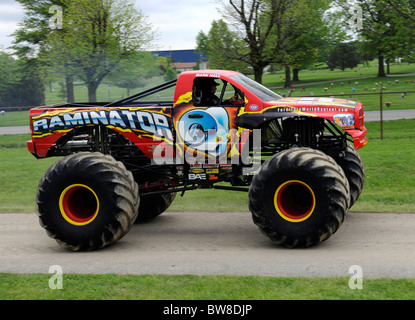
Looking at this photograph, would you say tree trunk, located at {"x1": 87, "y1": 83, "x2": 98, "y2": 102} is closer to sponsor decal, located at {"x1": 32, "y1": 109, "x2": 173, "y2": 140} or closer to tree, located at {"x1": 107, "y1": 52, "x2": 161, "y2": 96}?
tree, located at {"x1": 107, "y1": 52, "x2": 161, "y2": 96}

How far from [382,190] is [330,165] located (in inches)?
192

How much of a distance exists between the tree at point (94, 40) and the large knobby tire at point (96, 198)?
14029 mm

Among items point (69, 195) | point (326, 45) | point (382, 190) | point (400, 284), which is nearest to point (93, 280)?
point (69, 195)

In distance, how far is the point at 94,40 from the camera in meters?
22.0

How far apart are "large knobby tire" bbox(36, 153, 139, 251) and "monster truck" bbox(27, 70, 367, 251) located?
14mm

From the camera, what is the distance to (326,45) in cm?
5741

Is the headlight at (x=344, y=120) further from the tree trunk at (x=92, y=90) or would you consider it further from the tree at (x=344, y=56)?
the tree at (x=344, y=56)

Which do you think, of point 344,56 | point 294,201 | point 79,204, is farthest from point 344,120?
point 344,56

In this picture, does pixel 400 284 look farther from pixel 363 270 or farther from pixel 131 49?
Answer: pixel 131 49

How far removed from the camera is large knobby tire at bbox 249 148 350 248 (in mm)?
7676

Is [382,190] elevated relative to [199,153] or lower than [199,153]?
lower

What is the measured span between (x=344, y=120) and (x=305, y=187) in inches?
42.9

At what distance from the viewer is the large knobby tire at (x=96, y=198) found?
8148 millimetres

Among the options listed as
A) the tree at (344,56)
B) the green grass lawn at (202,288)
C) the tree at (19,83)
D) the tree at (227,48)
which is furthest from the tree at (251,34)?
the tree at (344,56)
